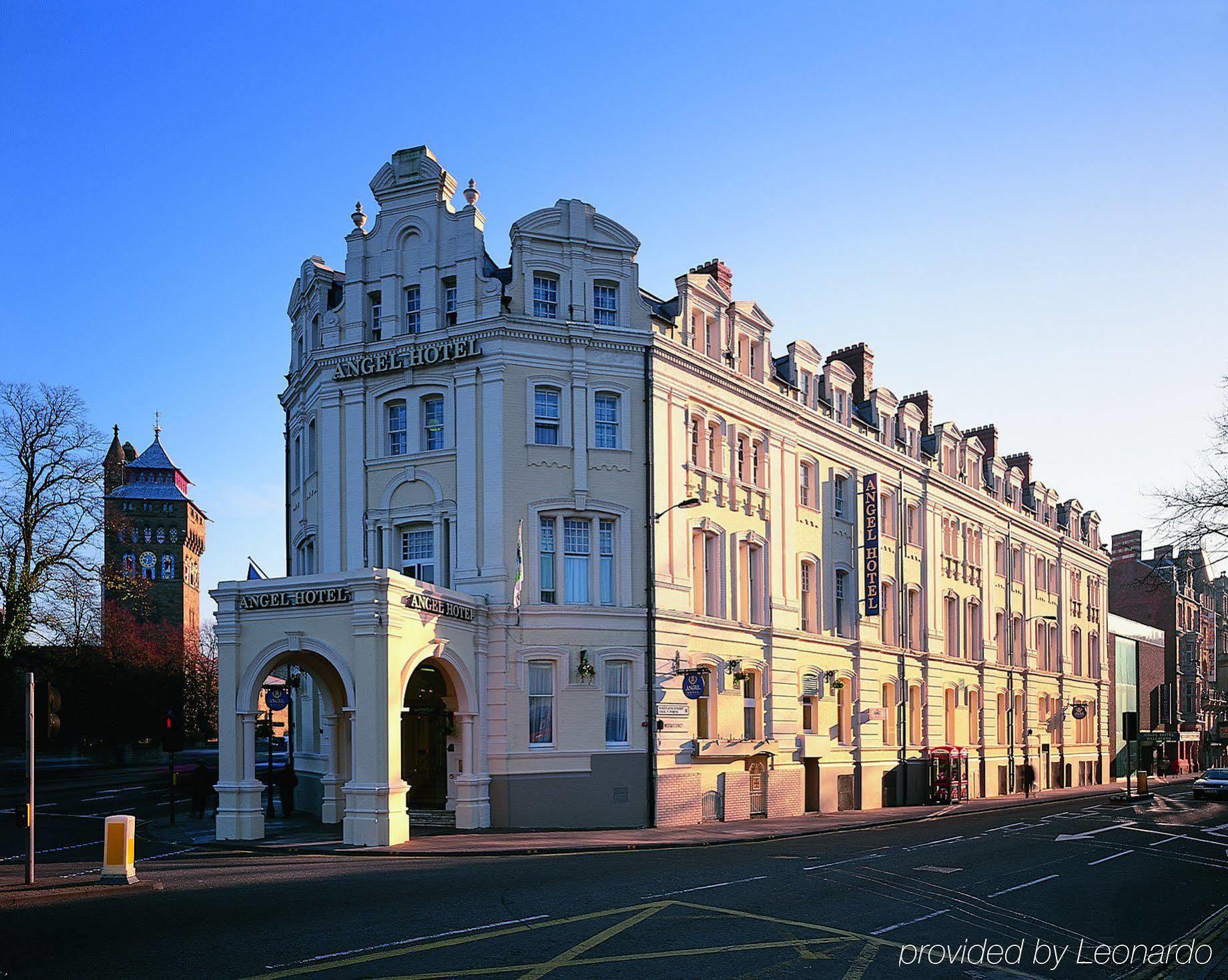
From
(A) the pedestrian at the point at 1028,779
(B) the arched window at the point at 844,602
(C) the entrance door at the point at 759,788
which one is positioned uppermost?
(B) the arched window at the point at 844,602

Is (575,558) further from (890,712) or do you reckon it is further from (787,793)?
(890,712)

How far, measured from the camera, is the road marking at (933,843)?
89.9ft

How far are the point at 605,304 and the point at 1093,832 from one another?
2094 centimetres

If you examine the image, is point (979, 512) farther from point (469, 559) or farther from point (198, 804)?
point (198, 804)

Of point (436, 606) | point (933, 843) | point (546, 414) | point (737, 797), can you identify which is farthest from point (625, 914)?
point (737, 797)

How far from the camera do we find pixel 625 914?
54.5 ft

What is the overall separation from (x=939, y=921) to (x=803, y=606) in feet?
88.0

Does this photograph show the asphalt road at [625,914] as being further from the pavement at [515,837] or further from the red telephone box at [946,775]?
the red telephone box at [946,775]

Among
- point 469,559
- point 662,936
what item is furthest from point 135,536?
point 662,936

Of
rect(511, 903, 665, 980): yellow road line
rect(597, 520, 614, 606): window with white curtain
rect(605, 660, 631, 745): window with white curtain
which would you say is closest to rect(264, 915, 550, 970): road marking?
rect(511, 903, 665, 980): yellow road line

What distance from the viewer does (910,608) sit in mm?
51969

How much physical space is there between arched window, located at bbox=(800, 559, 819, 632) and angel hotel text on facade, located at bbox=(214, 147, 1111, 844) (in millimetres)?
124

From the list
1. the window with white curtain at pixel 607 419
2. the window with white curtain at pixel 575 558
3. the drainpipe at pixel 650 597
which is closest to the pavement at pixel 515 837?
the drainpipe at pixel 650 597

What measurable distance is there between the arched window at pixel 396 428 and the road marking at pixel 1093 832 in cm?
2130
